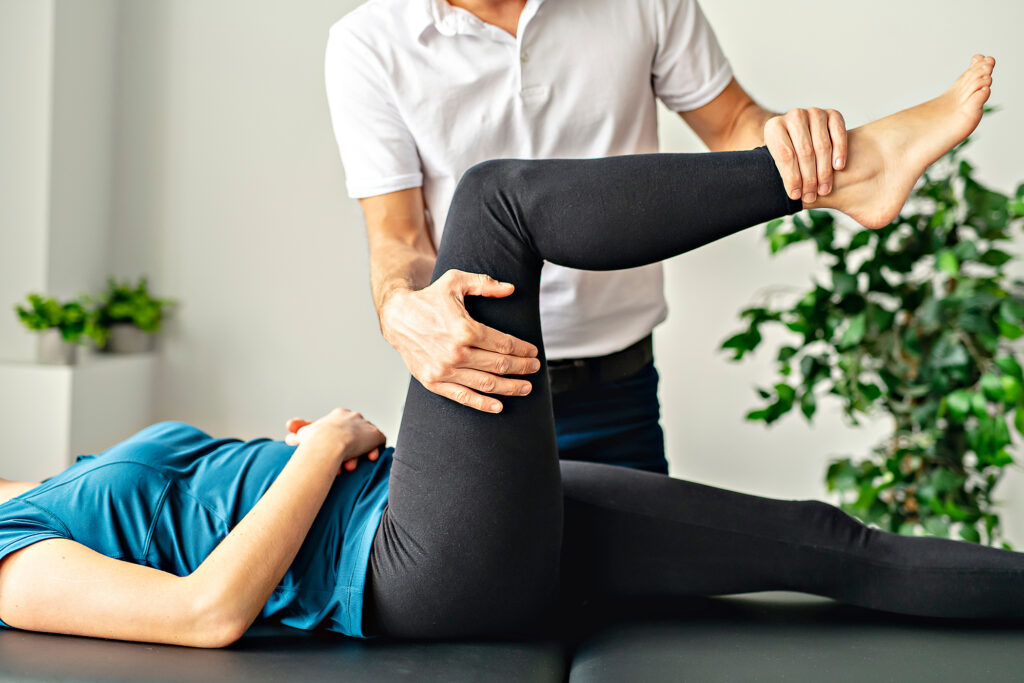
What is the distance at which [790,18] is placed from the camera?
286 centimetres

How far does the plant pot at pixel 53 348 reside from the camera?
279 cm

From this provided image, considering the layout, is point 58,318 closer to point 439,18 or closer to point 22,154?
point 22,154

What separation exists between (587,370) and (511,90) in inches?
18.6

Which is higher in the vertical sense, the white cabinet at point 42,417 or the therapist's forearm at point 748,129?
the therapist's forearm at point 748,129

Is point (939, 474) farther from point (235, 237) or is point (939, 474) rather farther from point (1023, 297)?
point (235, 237)

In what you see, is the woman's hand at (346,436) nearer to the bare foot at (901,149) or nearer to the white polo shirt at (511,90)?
the white polo shirt at (511,90)

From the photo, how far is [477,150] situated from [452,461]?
63 cm

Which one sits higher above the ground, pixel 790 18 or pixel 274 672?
pixel 790 18

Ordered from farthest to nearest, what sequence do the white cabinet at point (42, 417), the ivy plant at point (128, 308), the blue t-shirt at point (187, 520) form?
the ivy plant at point (128, 308), the white cabinet at point (42, 417), the blue t-shirt at point (187, 520)

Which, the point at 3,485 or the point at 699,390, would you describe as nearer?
the point at 3,485

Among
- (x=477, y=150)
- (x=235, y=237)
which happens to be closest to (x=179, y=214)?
(x=235, y=237)

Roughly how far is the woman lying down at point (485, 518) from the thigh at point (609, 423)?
314 mm

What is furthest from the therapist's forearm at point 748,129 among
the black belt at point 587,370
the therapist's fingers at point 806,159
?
the therapist's fingers at point 806,159

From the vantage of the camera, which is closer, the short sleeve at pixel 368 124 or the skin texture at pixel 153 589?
the skin texture at pixel 153 589
